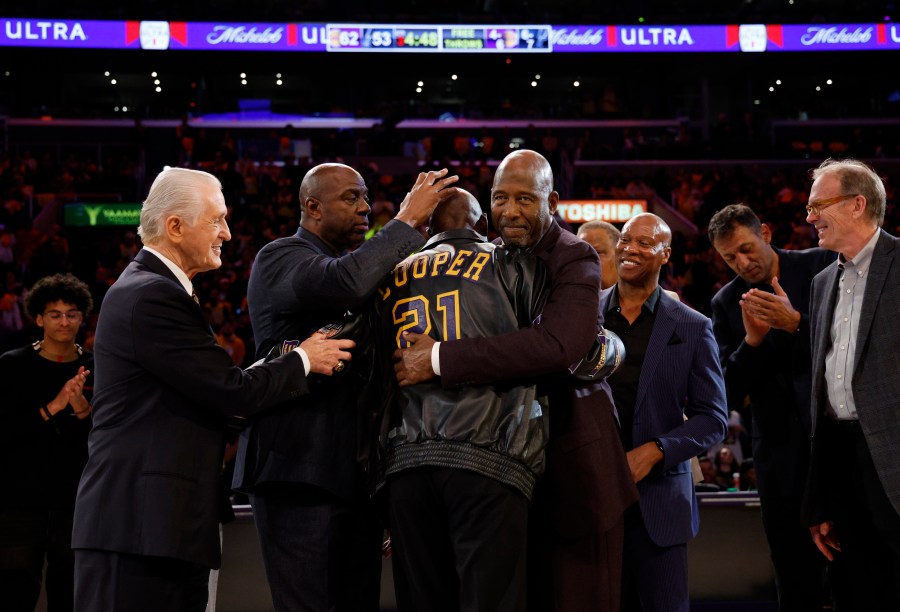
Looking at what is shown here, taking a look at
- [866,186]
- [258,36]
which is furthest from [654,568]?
[258,36]

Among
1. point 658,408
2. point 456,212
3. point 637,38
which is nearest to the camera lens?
point 456,212

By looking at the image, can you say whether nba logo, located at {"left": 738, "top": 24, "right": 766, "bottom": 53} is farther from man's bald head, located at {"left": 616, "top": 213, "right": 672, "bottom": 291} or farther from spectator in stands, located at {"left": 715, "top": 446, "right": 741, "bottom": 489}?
man's bald head, located at {"left": 616, "top": 213, "right": 672, "bottom": 291}

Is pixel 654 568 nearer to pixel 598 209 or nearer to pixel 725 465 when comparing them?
pixel 725 465

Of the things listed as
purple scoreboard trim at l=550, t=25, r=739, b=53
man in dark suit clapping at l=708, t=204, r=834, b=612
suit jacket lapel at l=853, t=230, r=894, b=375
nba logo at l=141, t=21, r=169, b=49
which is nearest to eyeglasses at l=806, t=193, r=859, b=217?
suit jacket lapel at l=853, t=230, r=894, b=375

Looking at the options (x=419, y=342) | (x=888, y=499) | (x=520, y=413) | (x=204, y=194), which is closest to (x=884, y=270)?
(x=888, y=499)

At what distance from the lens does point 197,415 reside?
8.48 ft

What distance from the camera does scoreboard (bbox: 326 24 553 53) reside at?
74.8ft

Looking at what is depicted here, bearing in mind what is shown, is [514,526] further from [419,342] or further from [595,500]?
[419,342]

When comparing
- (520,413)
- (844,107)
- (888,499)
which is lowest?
(888,499)

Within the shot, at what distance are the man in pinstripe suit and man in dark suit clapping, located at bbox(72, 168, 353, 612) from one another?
1250 millimetres

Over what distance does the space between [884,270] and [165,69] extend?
85.0ft

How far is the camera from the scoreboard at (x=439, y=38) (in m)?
22.8

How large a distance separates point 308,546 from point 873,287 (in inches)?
A: 81.0

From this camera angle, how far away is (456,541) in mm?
2432
